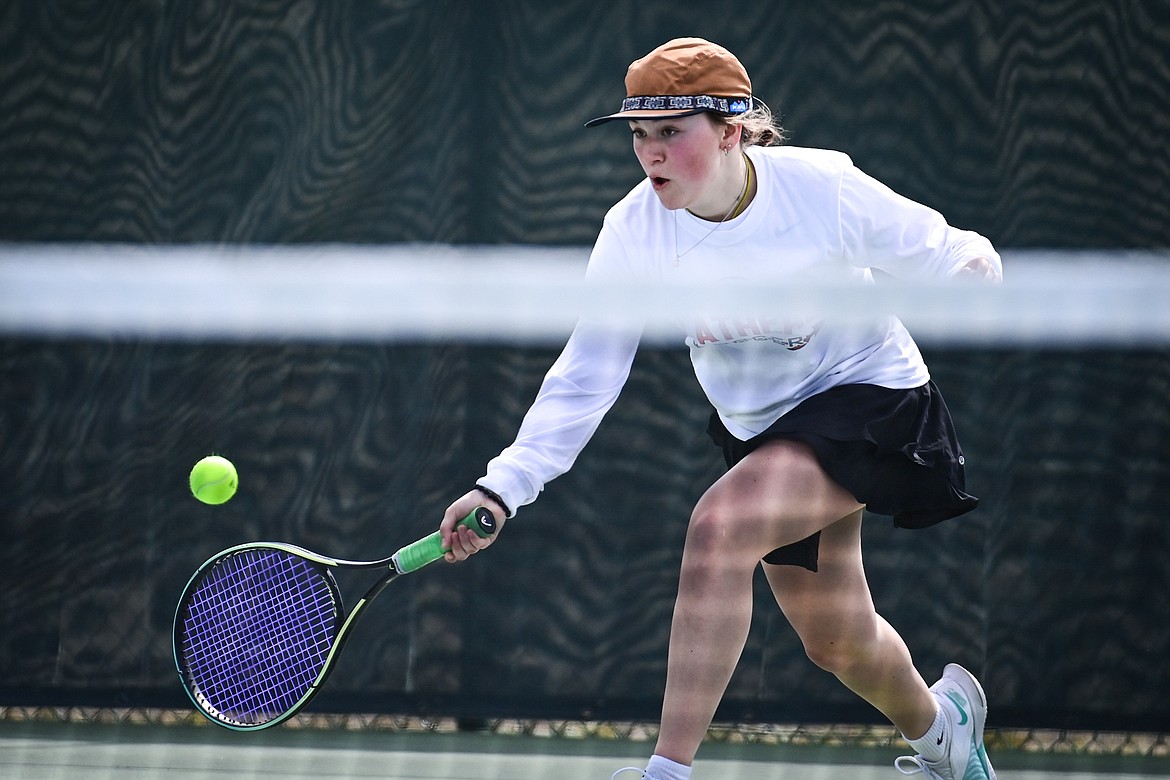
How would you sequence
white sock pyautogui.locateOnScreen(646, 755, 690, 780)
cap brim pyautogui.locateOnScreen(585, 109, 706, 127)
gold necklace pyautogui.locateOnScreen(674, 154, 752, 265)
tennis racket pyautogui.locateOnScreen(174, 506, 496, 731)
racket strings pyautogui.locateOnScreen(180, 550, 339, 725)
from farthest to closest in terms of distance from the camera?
racket strings pyautogui.locateOnScreen(180, 550, 339, 725), tennis racket pyautogui.locateOnScreen(174, 506, 496, 731), gold necklace pyautogui.locateOnScreen(674, 154, 752, 265), cap brim pyautogui.locateOnScreen(585, 109, 706, 127), white sock pyautogui.locateOnScreen(646, 755, 690, 780)

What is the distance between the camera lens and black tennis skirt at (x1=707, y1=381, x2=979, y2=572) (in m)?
2.03

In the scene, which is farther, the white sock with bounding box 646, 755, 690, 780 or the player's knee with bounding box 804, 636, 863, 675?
the player's knee with bounding box 804, 636, 863, 675

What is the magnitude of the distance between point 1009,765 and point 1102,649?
0.35 m

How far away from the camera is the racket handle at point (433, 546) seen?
1933mm

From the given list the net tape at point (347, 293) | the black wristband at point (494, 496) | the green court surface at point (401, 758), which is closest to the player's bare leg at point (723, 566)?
the black wristband at point (494, 496)

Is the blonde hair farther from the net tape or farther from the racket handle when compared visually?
the racket handle

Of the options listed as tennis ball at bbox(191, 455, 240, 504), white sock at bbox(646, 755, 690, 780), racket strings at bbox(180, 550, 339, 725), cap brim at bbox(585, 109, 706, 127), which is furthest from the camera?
tennis ball at bbox(191, 455, 240, 504)

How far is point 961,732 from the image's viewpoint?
2289 millimetres

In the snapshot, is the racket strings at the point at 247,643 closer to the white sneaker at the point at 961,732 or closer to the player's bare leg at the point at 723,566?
the player's bare leg at the point at 723,566

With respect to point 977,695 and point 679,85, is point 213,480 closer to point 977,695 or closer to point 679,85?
point 679,85

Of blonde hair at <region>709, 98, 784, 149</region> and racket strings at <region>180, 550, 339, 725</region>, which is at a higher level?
blonde hair at <region>709, 98, 784, 149</region>

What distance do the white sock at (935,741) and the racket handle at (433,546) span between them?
2.62 feet

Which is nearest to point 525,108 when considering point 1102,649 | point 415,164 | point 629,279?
point 415,164

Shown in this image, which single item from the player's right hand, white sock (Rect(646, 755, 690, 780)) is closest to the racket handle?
the player's right hand
